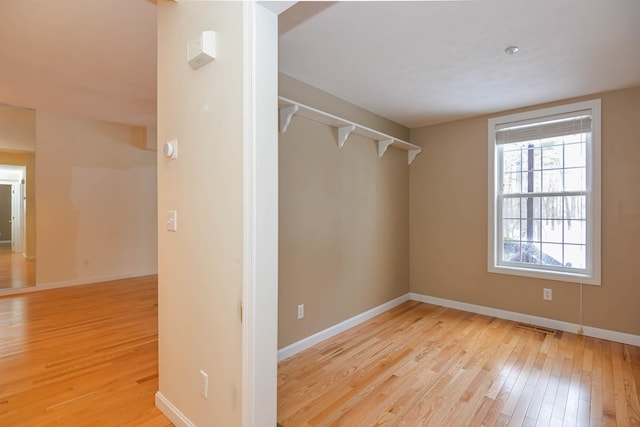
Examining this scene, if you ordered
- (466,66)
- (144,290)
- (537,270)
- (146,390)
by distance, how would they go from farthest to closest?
(144,290) < (537,270) < (466,66) < (146,390)

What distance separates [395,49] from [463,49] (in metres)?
0.50

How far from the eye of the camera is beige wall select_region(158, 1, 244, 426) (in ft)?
4.62

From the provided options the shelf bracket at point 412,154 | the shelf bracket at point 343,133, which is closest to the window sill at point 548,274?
the shelf bracket at point 412,154

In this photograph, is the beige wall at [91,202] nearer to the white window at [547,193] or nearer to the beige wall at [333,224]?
the beige wall at [333,224]

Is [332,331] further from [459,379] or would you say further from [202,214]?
[202,214]

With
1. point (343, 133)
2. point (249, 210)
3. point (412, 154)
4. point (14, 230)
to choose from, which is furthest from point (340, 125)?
point (14, 230)

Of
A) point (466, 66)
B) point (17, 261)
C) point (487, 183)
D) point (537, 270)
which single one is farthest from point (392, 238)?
point (17, 261)

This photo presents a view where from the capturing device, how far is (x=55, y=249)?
183 inches

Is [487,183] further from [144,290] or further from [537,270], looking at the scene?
[144,290]

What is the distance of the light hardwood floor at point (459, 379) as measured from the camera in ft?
6.33

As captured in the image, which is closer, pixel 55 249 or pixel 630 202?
pixel 630 202

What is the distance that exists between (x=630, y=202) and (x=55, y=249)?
7.15m

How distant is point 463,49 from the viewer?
2309 mm

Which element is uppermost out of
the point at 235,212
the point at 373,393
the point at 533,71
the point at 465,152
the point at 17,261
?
the point at 533,71
